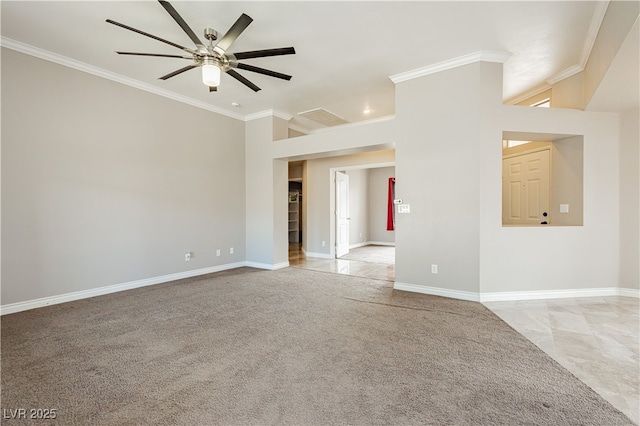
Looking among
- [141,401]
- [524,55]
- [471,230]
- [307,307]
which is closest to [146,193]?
[307,307]

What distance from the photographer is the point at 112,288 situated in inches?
156

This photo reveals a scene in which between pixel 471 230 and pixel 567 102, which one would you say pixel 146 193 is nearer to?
pixel 471 230

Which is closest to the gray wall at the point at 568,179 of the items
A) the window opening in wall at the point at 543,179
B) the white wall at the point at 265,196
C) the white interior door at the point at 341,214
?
the window opening in wall at the point at 543,179

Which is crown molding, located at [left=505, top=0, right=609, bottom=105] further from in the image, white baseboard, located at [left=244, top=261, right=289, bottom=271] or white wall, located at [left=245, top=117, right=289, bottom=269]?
white baseboard, located at [left=244, top=261, right=289, bottom=271]

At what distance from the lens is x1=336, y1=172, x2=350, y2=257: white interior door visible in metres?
6.88

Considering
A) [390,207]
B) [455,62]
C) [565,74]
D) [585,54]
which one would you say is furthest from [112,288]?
[390,207]

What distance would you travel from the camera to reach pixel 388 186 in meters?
9.06

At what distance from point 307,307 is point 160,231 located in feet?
9.17

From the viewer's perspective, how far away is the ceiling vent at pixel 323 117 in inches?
214

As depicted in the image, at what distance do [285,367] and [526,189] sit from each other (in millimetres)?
4742

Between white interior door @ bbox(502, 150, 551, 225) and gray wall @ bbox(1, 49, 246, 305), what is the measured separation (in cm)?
526

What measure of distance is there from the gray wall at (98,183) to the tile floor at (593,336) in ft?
15.6

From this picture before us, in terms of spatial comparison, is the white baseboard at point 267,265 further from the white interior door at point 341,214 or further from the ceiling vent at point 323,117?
the ceiling vent at point 323,117

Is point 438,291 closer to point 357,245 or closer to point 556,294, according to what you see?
point 556,294
